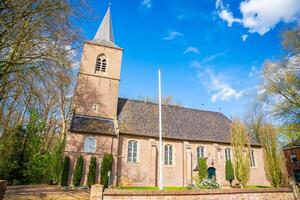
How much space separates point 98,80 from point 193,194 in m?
16.6

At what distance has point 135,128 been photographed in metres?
22.9

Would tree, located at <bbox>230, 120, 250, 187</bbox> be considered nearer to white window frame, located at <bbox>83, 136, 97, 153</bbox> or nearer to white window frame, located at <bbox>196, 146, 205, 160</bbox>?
white window frame, located at <bbox>196, 146, 205, 160</bbox>

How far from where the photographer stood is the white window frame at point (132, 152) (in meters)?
21.5

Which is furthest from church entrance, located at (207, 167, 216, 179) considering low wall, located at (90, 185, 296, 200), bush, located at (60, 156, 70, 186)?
bush, located at (60, 156, 70, 186)

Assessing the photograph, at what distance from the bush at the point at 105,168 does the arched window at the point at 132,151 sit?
2334mm

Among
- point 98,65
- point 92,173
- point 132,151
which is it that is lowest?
point 92,173

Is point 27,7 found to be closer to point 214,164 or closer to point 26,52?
point 26,52

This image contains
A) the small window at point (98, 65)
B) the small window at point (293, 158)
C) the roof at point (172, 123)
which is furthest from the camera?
the small window at point (293, 158)

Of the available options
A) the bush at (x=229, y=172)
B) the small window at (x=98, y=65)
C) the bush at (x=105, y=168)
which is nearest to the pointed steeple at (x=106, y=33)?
the small window at (x=98, y=65)

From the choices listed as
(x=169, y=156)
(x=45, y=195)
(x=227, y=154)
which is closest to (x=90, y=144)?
(x=45, y=195)

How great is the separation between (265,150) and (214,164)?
26.2 ft

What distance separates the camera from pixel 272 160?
16.5 meters

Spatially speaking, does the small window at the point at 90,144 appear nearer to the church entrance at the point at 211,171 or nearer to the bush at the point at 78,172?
the bush at the point at 78,172

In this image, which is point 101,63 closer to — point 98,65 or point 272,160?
point 98,65
